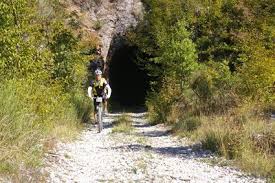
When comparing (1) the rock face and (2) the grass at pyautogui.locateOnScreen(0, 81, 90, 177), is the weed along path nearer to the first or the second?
(2) the grass at pyautogui.locateOnScreen(0, 81, 90, 177)

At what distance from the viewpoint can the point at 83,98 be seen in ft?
59.1

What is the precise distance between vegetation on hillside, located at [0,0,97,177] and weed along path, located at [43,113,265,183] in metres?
0.44

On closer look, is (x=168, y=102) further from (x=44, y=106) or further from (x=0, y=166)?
(x=0, y=166)

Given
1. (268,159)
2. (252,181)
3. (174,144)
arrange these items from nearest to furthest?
(252,181) < (268,159) < (174,144)

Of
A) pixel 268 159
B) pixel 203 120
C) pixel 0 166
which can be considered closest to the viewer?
pixel 0 166

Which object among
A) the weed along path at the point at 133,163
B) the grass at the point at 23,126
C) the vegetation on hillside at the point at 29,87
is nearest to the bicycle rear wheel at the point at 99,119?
the vegetation on hillside at the point at 29,87

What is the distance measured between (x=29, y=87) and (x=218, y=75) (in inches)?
341

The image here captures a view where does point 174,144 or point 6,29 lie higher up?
point 6,29

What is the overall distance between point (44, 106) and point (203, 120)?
488 centimetres

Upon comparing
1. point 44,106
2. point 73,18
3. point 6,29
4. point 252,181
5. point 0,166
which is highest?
point 73,18

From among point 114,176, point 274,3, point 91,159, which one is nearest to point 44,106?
point 91,159

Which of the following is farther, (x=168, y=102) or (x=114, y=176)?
(x=168, y=102)

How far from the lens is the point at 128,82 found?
35.3m

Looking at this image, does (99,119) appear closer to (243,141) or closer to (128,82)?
(243,141)
